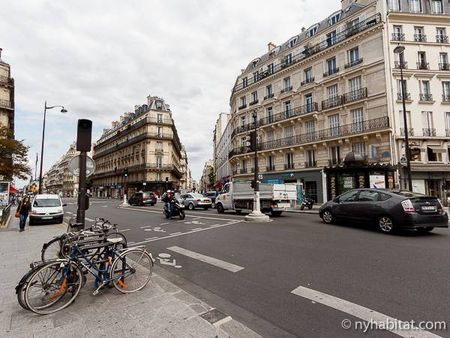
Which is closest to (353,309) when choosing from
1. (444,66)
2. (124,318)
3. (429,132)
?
(124,318)

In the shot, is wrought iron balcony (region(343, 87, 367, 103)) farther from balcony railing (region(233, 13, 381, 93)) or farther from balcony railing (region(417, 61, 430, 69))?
balcony railing (region(233, 13, 381, 93))

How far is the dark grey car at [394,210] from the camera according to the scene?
7977mm

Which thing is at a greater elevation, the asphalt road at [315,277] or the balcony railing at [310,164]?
the balcony railing at [310,164]

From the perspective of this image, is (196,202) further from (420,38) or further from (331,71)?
(420,38)

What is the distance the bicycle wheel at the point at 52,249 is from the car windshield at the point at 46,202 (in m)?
11.5

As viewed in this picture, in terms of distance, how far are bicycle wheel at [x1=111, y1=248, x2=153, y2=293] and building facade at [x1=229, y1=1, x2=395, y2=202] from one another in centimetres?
1902

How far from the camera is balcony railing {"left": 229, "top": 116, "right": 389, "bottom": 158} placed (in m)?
22.2

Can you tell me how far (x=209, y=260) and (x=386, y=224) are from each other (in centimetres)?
645

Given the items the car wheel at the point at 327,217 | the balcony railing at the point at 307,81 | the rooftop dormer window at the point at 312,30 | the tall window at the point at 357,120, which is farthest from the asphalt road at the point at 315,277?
the rooftop dormer window at the point at 312,30

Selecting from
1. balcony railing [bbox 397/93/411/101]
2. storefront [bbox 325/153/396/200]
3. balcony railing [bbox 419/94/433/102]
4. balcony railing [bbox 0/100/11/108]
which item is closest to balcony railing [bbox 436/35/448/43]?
balcony railing [bbox 419/94/433/102]

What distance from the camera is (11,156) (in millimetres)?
23844

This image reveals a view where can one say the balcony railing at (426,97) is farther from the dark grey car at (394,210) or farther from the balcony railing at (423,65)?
the dark grey car at (394,210)

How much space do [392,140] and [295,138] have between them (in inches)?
380

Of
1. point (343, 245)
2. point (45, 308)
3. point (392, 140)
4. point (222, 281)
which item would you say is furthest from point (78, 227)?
point (392, 140)
